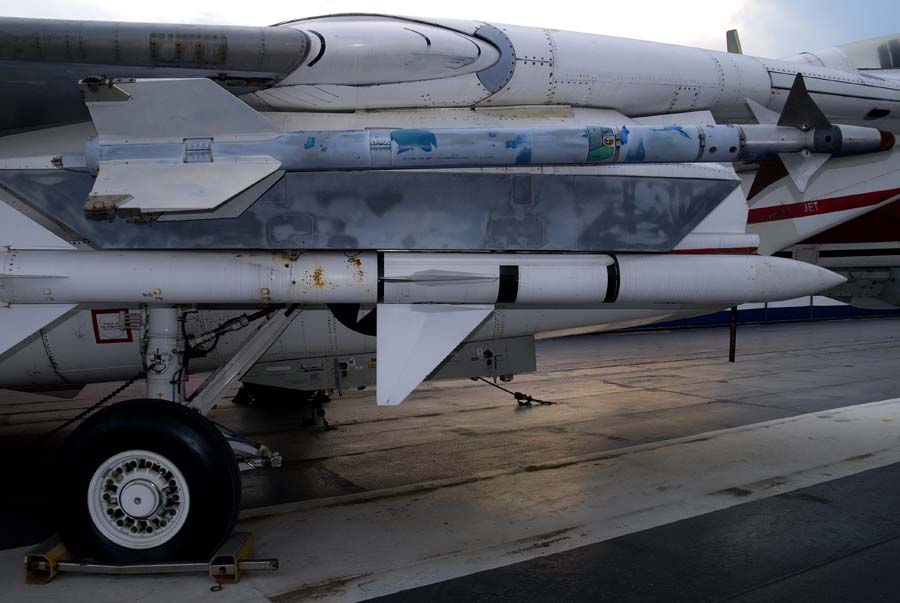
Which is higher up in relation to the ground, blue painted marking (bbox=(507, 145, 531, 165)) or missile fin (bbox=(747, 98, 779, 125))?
missile fin (bbox=(747, 98, 779, 125))

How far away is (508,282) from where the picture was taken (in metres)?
5.93

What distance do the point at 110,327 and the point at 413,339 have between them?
2.80 meters

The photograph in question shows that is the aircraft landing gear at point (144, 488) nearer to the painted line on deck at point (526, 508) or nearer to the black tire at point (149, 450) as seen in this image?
the black tire at point (149, 450)

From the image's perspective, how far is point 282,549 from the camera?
5785mm

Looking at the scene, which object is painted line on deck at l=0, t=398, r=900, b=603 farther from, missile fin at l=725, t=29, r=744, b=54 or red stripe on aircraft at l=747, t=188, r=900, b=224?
missile fin at l=725, t=29, r=744, b=54

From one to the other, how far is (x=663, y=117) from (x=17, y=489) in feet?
23.4

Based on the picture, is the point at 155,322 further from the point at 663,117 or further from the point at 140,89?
the point at 663,117

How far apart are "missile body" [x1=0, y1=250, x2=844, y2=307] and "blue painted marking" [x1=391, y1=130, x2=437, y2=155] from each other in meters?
0.84

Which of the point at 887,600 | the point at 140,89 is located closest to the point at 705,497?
the point at 887,600

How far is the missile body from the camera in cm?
559

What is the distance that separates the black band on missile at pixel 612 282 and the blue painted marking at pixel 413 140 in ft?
5.66

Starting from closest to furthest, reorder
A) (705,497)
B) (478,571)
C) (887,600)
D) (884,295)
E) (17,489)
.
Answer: (887,600) < (478,571) < (705,497) < (17,489) < (884,295)

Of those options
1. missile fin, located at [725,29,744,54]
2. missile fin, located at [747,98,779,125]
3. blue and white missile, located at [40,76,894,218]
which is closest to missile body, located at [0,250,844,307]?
blue and white missile, located at [40,76,894,218]

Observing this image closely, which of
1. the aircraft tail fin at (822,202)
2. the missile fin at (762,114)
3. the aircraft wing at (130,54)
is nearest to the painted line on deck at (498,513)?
the aircraft tail fin at (822,202)
